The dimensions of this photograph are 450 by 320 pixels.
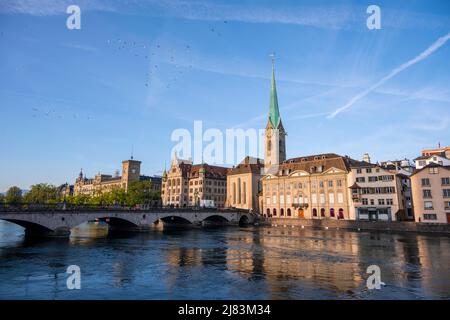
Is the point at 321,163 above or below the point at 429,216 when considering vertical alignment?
above

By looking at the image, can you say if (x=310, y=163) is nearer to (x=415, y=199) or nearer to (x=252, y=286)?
(x=415, y=199)

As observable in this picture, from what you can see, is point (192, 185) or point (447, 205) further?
point (192, 185)

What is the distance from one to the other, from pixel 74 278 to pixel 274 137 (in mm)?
118339

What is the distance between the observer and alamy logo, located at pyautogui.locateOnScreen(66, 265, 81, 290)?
22.3m

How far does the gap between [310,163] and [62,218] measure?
2904 inches

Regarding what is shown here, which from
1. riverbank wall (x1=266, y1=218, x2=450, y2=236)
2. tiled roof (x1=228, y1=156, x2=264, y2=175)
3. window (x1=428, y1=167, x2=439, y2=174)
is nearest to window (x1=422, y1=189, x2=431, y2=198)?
window (x1=428, y1=167, x2=439, y2=174)

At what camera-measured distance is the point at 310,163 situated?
10400 centimetres

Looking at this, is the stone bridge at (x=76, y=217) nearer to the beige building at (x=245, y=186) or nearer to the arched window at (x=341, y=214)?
the beige building at (x=245, y=186)

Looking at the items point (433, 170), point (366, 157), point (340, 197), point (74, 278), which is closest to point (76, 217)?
point (74, 278)

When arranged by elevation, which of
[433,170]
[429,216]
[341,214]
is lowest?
[429,216]

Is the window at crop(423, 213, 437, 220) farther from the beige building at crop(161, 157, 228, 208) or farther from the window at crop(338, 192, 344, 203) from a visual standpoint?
the beige building at crop(161, 157, 228, 208)

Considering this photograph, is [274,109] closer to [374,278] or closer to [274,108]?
[274,108]

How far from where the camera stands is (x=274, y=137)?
137 meters

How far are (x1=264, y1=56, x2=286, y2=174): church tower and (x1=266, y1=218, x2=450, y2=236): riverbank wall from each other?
39.6 m
